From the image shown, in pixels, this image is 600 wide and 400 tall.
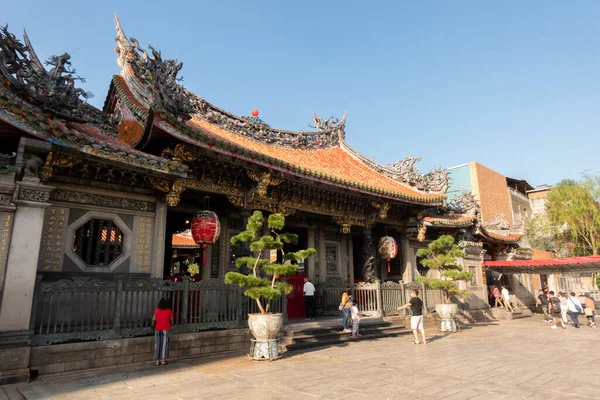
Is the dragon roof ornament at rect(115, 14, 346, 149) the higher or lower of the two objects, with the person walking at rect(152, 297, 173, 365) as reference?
higher

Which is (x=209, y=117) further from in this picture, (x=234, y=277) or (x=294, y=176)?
(x=234, y=277)

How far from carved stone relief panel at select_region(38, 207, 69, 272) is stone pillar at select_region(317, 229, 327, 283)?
849 centimetres

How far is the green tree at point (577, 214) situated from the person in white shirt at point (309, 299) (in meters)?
26.0

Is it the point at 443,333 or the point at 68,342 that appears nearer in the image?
the point at 68,342

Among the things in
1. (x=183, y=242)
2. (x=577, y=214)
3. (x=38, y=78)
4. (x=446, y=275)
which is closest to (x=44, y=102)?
(x=38, y=78)

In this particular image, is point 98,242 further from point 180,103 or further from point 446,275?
point 446,275

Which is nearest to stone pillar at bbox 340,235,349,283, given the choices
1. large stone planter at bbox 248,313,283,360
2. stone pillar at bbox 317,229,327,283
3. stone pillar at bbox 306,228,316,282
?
stone pillar at bbox 317,229,327,283

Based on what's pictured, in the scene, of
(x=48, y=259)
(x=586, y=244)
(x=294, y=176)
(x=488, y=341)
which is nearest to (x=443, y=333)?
(x=488, y=341)

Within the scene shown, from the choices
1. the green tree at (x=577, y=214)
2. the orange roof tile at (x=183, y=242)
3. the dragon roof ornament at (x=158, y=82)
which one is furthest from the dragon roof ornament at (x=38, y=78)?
the green tree at (x=577, y=214)

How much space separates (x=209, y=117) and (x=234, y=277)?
22.3ft

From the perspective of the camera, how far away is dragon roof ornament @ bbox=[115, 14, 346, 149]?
8.37m

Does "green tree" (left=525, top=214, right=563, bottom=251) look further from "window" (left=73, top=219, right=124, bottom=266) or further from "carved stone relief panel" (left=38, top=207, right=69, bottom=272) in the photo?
"carved stone relief panel" (left=38, top=207, right=69, bottom=272)

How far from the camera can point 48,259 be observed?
7793 millimetres

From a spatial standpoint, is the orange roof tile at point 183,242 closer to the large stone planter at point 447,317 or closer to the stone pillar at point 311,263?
the stone pillar at point 311,263
